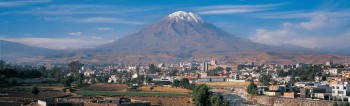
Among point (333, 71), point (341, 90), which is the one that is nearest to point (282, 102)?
point (341, 90)

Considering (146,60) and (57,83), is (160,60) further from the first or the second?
(57,83)

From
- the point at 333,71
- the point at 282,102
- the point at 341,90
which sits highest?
the point at 333,71

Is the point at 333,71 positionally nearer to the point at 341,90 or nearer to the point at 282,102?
the point at 341,90

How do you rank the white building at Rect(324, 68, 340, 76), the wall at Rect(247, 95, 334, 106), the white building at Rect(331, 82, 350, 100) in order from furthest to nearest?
the white building at Rect(324, 68, 340, 76)
the white building at Rect(331, 82, 350, 100)
the wall at Rect(247, 95, 334, 106)

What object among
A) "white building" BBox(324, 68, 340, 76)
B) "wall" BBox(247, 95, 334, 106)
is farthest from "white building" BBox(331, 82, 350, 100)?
"white building" BBox(324, 68, 340, 76)

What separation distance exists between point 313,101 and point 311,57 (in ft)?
411

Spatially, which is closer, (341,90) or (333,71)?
(341,90)

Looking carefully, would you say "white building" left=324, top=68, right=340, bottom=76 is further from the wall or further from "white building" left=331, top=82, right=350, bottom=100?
"white building" left=331, top=82, right=350, bottom=100

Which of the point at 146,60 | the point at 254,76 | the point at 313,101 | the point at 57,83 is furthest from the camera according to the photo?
the point at 146,60

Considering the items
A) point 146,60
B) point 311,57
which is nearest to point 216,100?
point 311,57

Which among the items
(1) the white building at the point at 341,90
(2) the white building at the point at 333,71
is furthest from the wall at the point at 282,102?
(2) the white building at the point at 333,71

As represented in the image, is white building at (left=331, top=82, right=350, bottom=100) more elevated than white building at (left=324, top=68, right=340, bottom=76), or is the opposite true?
white building at (left=324, top=68, right=340, bottom=76)

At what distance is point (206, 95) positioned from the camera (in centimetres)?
3716

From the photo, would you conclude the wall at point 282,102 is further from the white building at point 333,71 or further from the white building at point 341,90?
the white building at point 333,71
